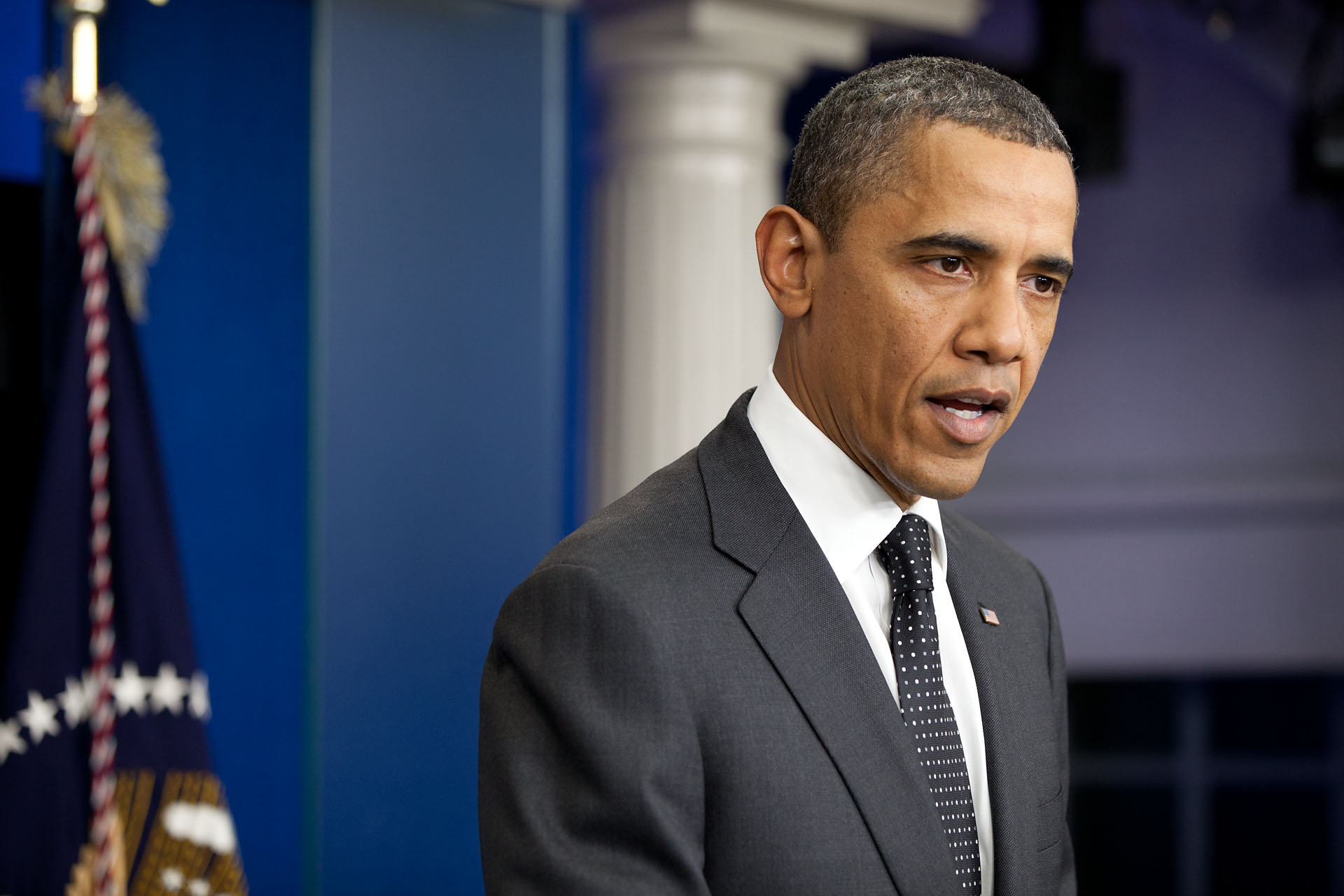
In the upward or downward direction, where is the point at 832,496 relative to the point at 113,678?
upward

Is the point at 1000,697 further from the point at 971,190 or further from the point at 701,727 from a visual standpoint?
the point at 971,190

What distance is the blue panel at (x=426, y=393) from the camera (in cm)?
258

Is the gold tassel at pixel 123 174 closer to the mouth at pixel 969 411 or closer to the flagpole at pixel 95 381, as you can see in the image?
the flagpole at pixel 95 381

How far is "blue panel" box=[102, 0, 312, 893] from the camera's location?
2479 mm

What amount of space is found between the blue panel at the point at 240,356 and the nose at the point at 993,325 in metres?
1.69

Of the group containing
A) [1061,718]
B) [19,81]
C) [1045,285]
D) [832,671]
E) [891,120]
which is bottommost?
[1061,718]

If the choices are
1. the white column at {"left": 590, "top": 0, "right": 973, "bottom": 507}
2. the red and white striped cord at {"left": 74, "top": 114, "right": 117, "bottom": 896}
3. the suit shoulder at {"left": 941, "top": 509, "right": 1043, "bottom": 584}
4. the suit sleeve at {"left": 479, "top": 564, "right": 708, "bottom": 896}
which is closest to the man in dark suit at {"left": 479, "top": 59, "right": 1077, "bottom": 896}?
the suit sleeve at {"left": 479, "top": 564, "right": 708, "bottom": 896}

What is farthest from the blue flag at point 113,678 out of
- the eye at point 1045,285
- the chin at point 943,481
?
the eye at point 1045,285

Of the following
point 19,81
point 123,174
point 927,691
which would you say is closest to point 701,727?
point 927,691

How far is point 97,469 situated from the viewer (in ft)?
7.07

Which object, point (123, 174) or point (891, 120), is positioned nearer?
point (891, 120)

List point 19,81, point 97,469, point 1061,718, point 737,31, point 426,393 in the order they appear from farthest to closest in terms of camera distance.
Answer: point 737,31 → point 426,393 → point 19,81 → point 97,469 → point 1061,718

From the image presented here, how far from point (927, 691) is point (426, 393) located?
1670mm

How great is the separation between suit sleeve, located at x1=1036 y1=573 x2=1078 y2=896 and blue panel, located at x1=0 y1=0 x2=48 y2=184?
1.83 meters
